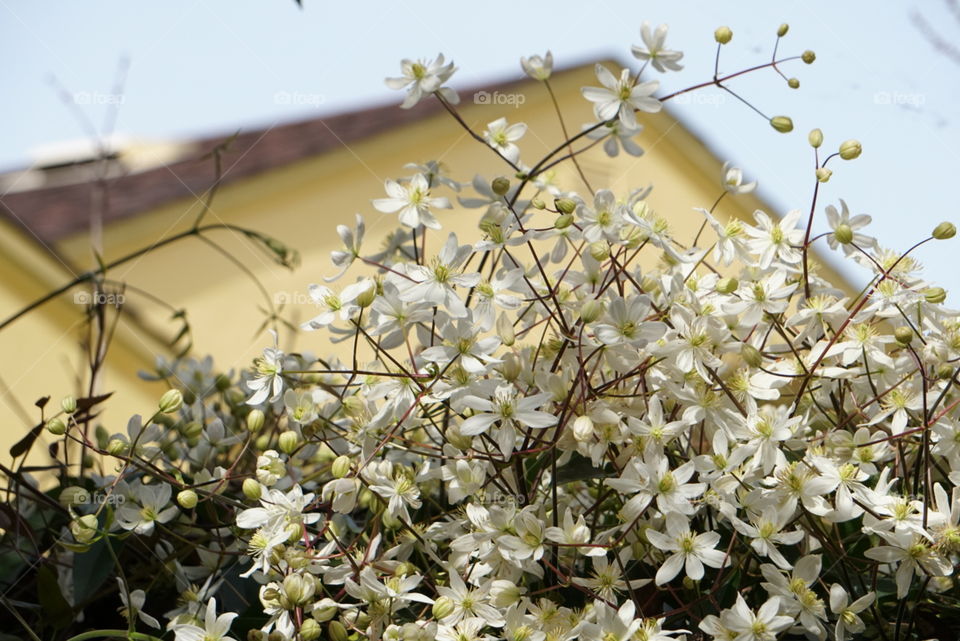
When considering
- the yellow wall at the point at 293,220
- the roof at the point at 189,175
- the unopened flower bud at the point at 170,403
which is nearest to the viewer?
the unopened flower bud at the point at 170,403

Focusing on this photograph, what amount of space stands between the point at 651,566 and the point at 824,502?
0.34ft

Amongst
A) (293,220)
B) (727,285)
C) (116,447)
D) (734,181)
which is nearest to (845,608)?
(727,285)

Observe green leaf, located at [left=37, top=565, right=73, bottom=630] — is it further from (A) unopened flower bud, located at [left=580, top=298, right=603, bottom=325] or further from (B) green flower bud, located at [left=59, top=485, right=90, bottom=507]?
(A) unopened flower bud, located at [left=580, top=298, right=603, bottom=325]

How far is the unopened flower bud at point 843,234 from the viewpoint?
→ 49 cm

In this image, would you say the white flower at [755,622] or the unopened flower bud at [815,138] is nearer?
the white flower at [755,622]

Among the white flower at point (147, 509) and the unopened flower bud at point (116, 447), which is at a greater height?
the unopened flower bud at point (116, 447)

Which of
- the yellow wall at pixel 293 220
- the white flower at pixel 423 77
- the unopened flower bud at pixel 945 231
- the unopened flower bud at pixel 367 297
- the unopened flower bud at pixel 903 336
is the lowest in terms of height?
the yellow wall at pixel 293 220

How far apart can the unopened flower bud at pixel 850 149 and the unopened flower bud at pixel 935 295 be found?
9cm

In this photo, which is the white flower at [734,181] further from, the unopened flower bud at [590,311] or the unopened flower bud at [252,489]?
the unopened flower bud at [252,489]

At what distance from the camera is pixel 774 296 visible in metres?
0.47

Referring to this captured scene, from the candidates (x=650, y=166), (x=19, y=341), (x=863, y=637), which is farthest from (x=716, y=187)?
(x=863, y=637)

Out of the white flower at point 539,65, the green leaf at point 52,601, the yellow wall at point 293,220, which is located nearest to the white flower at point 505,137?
the white flower at point 539,65

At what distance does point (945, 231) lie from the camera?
487mm

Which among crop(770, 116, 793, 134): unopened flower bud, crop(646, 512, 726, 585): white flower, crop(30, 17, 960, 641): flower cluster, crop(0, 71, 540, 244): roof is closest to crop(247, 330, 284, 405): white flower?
crop(30, 17, 960, 641): flower cluster
